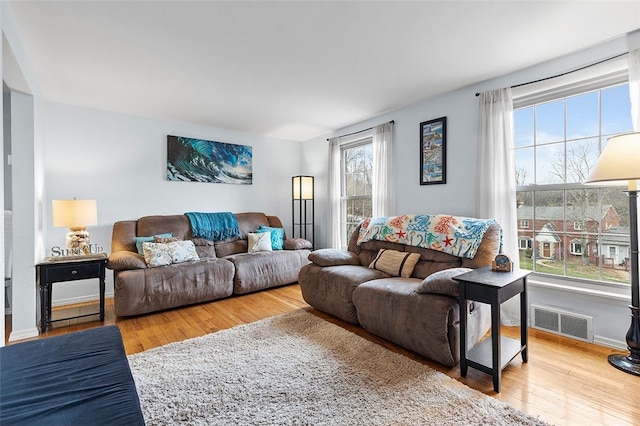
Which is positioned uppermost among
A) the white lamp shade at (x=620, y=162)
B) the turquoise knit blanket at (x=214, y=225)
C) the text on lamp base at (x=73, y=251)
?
the white lamp shade at (x=620, y=162)

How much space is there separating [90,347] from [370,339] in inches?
75.2

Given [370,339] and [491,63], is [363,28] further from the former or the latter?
[370,339]

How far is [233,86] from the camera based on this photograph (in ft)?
10.3

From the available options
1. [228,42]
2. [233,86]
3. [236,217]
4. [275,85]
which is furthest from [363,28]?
[236,217]

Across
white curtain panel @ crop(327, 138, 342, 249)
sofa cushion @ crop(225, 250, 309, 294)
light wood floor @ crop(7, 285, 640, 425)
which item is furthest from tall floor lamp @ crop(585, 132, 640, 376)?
sofa cushion @ crop(225, 250, 309, 294)

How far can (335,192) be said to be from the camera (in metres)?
4.83

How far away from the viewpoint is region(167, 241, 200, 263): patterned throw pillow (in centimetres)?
351

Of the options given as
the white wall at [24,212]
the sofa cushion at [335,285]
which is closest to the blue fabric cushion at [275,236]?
the sofa cushion at [335,285]

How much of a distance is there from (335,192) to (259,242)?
4.69ft

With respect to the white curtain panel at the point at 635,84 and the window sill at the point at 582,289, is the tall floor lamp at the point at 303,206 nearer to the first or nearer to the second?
the window sill at the point at 582,289

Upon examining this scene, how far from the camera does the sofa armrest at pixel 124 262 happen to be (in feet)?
10.2

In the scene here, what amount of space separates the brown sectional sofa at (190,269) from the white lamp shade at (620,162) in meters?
3.37

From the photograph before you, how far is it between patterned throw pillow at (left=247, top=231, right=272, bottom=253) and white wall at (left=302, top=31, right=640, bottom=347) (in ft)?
6.23

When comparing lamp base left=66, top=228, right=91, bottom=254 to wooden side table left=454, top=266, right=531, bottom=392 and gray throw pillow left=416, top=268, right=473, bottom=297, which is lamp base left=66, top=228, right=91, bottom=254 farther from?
wooden side table left=454, top=266, right=531, bottom=392
